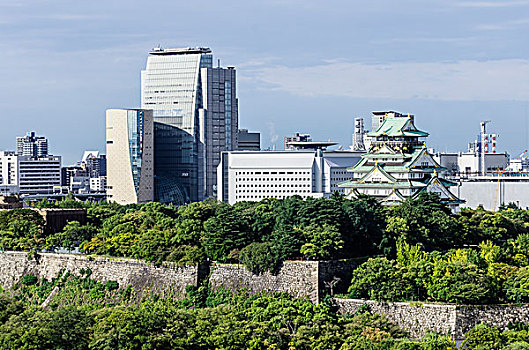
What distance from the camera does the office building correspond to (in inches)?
2940

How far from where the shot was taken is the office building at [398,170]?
7469cm

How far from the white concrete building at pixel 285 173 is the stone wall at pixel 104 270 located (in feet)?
193

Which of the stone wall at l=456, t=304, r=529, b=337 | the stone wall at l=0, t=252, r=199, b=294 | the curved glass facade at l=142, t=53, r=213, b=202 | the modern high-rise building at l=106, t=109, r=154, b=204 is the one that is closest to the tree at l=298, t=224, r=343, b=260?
the stone wall at l=0, t=252, r=199, b=294

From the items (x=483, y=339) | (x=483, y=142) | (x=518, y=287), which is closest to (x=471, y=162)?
(x=483, y=142)

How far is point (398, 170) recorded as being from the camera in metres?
75.8

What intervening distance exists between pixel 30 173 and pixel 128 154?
47386mm

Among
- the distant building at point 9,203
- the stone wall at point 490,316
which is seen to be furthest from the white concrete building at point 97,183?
the stone wall at point 490,316

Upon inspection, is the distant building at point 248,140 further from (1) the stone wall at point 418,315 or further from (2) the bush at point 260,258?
(1) the stone wall at point 418,315

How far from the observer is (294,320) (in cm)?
5000

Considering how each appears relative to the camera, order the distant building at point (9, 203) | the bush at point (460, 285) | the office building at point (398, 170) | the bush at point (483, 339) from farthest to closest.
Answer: the distant building at point (9, 203) < the office building at point (398, 170) < the bush at point (460, 285) < the bush at point (483, 339)

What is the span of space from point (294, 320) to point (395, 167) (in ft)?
94.8

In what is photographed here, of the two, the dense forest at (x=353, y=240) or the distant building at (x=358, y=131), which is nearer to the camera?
the dense forest at (x=353, y=240)

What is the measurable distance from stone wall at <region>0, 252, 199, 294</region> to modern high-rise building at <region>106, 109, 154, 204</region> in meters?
57.8

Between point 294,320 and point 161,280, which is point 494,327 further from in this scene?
point 161,280
